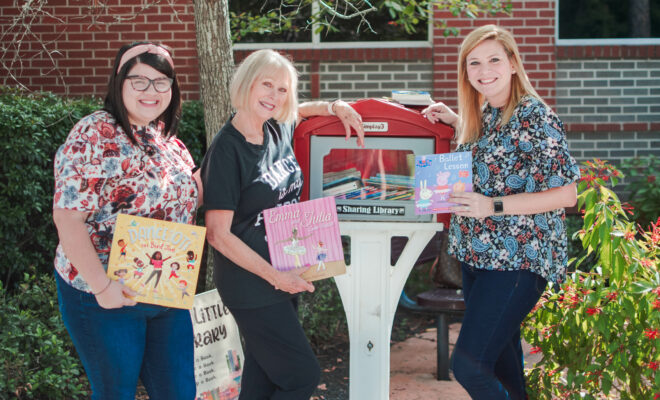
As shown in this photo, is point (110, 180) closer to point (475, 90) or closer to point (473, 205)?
point (473, 205)

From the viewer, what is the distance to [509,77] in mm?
2555

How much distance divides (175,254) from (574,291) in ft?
5.69

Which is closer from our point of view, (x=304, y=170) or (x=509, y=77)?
(x=509, y=77)

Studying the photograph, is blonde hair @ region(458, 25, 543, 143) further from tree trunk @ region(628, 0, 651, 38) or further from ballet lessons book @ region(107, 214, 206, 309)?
tree trunk @ region(628, 0, 651, 38)

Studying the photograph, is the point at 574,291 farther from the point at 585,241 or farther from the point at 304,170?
the point at 304,170

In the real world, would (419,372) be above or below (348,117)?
below

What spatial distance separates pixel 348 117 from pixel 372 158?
0.89 feet

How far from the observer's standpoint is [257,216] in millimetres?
2443

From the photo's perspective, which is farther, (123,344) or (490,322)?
(490,322)

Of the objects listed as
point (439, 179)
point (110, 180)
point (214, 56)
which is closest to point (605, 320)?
point (439, 179)

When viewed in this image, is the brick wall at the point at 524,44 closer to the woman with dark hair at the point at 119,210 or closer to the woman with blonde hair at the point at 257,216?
the woman with blonde hair at the point at 257,216

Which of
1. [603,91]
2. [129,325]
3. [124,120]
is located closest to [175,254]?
[129,325]

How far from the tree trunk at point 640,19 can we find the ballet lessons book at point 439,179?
4.94 metres

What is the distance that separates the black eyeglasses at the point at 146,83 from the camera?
2.24 meters
